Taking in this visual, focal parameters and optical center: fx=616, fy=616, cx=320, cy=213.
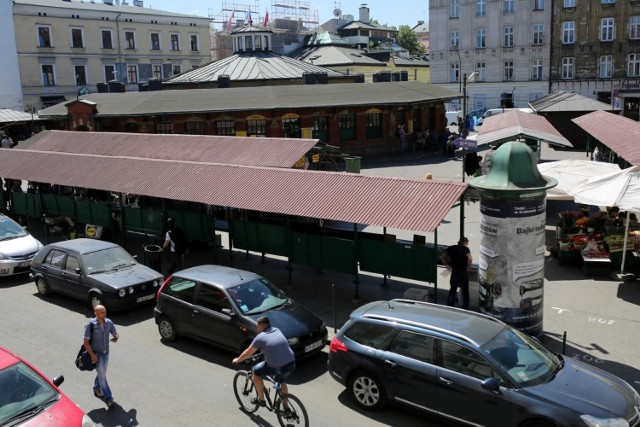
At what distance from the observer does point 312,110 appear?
3669 centimetres

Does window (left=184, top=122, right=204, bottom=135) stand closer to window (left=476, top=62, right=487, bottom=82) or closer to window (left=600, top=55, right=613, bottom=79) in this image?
window (left=476, top=62, right=487, bottom=82)

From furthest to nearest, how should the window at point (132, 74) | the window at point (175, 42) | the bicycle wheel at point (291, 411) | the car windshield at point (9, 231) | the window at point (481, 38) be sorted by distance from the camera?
the window at point (175, 42) → the window at point (132, 74) → the window at point (481, 38) → the car windshield at point (9, 231) → the bicycle wheel at point (291, 411)

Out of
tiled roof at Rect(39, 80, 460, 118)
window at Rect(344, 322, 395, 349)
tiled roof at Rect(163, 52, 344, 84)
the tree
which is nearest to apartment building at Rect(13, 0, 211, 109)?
tiled roof at Rect(163, 52, 344, 84)

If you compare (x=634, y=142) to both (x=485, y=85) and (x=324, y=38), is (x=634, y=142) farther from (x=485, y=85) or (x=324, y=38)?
(x=324, y=38)

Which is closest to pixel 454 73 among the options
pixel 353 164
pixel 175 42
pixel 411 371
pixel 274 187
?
pixel 175 42

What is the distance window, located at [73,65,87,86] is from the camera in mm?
66438

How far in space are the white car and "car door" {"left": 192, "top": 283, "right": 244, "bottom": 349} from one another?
844 centimetres

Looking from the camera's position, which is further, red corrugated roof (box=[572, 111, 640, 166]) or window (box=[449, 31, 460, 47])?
window (box=[449, 31, 460, 47])

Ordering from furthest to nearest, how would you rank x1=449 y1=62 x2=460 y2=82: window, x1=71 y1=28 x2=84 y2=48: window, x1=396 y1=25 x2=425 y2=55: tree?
x1=396 y1=25 x2=425 y2=55: tree, x1=449 y1=62 x2=460 y2=82: window, x1=71 y1=28 x2=84 y2=48: window

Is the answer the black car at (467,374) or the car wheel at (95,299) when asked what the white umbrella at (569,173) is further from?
the car wheel at (95,299)

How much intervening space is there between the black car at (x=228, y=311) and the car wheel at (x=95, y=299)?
7.35 ft

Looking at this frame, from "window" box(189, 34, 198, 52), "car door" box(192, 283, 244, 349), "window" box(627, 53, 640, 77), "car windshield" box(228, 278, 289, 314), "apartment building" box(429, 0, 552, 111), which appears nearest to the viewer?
"car door" box(192, 283, 244, 349)

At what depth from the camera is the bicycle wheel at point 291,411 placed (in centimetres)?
909

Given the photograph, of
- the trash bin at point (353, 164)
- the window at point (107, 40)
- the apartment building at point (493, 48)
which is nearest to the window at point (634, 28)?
the apartment building at point (493, 48)
